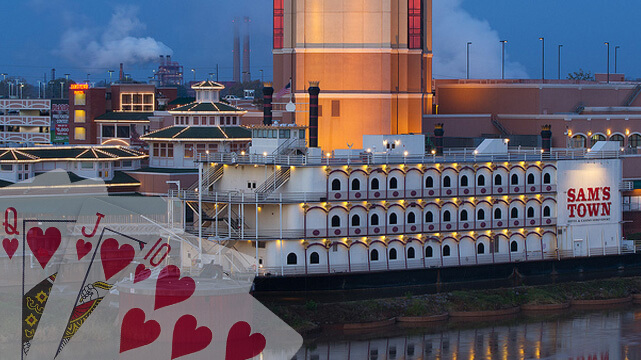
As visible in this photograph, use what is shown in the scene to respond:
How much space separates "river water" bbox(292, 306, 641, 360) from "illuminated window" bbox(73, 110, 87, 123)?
173 feet

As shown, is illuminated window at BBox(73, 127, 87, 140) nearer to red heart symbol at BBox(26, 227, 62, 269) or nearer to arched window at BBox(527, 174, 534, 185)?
red heart symbol at BBox(26, 227, 62, 269)

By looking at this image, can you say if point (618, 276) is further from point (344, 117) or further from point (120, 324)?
point (120, 324)

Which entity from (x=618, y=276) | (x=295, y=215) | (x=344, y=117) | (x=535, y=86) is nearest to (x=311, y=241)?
(x=295, y=215)

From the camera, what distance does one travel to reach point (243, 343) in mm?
45844

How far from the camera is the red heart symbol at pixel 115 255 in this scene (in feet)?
185

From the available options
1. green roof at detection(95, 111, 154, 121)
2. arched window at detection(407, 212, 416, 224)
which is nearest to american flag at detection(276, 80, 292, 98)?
green roof at detection(95, 111, 154, 121)

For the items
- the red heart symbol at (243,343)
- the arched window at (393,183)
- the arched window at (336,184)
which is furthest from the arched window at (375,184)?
the red heart symbol at (243,343)

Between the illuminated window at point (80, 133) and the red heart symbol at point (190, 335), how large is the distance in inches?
2087

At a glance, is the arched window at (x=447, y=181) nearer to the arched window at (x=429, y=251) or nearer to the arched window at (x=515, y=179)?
the arched window at (x=429, y=251)

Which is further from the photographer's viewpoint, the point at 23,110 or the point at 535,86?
the point at 23,110

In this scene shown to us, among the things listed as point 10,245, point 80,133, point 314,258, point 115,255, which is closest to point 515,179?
point 314,258

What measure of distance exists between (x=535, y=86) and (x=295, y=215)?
35.6 meters

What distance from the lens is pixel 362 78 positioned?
7562 cm

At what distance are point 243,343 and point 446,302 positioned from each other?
10880 mm
